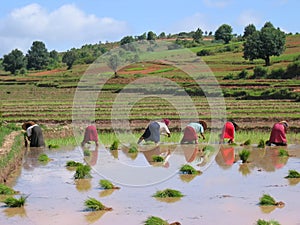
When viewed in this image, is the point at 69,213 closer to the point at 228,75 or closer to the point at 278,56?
the point at 228,75

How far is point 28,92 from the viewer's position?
156ft

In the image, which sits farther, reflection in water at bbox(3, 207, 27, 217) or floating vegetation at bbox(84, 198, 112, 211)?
floating vegetation at bbox(84, 198, 112, 211)

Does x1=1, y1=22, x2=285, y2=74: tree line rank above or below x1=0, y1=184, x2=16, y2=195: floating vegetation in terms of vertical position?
above

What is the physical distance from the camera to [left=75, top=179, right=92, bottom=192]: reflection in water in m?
10.5

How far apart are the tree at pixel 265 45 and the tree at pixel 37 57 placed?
1571 inches

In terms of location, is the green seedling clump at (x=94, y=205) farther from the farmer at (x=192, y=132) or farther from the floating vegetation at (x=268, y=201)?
the farmer at (x=192, y=132)

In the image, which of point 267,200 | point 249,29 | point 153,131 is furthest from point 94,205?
point 249,29

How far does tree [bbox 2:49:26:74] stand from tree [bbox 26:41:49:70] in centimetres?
534

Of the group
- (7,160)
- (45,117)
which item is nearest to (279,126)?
(7,160)

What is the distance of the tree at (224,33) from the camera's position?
88375mm

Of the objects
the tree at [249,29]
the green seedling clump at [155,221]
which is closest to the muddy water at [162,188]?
the green seedling clump at [155,221]

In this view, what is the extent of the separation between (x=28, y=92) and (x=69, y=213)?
40.2 metres

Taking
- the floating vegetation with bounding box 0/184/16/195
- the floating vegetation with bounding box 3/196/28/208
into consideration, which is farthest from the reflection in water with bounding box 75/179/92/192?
the floating vegetation with bounding box 3/196/28/208

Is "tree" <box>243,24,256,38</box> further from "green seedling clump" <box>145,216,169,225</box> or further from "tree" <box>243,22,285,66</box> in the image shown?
"green seedling clump" <box>145,216,169,225</box>
